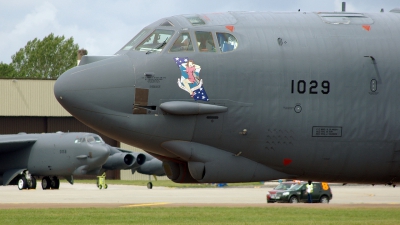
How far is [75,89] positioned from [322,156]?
9.94 feet

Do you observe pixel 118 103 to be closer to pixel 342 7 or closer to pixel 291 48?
pixel 291 48

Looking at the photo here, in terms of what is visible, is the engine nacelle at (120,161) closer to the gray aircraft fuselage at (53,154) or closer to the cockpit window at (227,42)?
the gray aircraft fuselage at (53,154)

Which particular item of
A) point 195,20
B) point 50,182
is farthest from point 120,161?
point 195,20

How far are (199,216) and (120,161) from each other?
27959 mm

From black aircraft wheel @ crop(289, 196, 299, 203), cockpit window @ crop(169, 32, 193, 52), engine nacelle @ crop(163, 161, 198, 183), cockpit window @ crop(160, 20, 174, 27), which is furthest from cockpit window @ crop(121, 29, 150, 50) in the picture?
black aircraft wheel @ crop(289, 196, 299, 203)

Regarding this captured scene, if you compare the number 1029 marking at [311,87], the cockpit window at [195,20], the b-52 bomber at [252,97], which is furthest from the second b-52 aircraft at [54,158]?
the number 1029 marking at [311,87]

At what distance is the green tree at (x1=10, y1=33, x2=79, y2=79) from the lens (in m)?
90.1

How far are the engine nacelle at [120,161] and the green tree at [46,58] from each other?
46.8m

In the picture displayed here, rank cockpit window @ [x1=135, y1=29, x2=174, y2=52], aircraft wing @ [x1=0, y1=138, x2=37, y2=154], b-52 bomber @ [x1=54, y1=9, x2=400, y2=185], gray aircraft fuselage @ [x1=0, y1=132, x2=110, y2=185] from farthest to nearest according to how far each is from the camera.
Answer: aircraft wing @ [x1=0, y1=138, x2=37, y2=154] < gray aircraft fuselage @ [x1=0, y1=132, x2=110, y2=185] < cockpit window @ [x1=135, y1=29, x2=174, y2=52] < b-52 bomber @ [x1=54, y1=9, x2=400, y2=185]

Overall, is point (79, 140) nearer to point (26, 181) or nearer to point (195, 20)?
point (26, 181)

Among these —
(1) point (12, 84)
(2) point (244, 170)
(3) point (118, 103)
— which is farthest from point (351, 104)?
(1) point (12, 84)

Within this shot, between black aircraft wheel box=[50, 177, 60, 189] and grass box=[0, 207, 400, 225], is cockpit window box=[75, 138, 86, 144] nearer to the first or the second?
black aircraft wheel box=[50, 177, 60, 189]

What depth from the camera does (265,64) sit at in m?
8.11

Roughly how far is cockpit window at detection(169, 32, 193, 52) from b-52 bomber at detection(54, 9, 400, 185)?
1 centimetres
